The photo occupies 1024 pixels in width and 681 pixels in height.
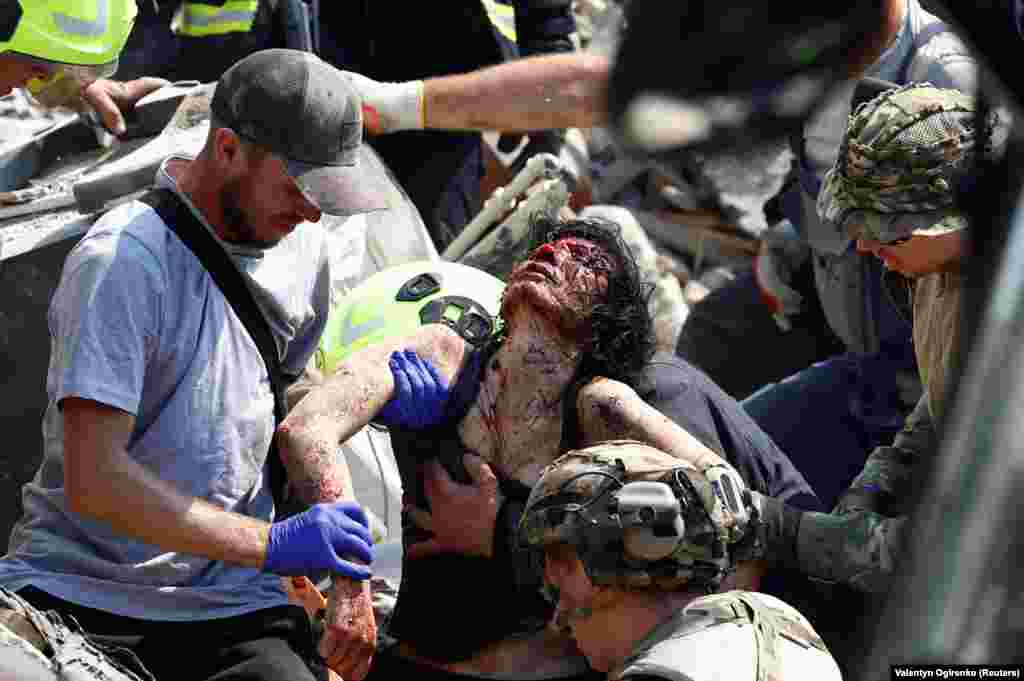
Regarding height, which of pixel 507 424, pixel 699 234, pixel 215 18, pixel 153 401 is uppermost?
pixel 153 401

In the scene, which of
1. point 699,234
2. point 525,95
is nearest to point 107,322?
point 525,95

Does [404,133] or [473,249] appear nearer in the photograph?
[473,249]

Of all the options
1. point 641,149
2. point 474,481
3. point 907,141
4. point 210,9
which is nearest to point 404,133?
point 210,9

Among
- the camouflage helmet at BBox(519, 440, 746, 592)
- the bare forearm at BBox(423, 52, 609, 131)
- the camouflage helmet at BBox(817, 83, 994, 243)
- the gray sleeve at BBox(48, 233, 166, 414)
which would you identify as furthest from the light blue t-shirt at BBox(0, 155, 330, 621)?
the bare forearm at BBox(423, 52, 609, 131)

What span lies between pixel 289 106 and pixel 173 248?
403 mm

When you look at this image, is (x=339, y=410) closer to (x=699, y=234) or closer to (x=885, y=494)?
(x=885, y=494)

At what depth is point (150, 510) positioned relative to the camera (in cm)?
340

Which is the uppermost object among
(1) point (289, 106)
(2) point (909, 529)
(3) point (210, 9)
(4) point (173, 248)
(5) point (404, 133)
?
(2) point (909, 529)

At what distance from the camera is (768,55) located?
115 centimetres

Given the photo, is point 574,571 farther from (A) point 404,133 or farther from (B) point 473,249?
(A) point 404,133

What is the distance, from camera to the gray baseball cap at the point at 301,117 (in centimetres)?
360

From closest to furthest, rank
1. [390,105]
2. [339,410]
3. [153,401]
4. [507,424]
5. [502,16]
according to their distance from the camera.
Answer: [153,401]
[339,410]
[507,424]
[390,105]
[502,16]

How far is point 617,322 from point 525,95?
1.43 meters

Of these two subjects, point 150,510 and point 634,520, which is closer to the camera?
point 634,520
